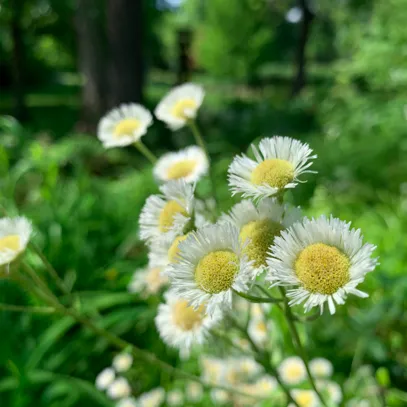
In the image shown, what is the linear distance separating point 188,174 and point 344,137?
2.66 metres

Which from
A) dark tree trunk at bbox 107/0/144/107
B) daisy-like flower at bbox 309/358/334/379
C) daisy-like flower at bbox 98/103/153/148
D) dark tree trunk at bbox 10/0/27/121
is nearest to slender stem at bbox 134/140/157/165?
daisy-like flower at bbox 98/103/153/148

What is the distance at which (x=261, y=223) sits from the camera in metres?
0.48

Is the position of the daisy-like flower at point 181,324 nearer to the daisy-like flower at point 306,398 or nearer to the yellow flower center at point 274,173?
the yellow flower center at point 274,173

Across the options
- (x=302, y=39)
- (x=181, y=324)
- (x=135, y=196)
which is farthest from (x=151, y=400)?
(x=302, y=39)

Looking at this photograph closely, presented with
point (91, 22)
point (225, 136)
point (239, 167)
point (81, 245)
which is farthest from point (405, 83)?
point (91, 22)

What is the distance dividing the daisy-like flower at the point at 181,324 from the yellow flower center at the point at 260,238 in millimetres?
162

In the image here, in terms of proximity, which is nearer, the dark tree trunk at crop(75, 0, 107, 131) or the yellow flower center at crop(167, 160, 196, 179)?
the yellow flower center at crop(167, 160, 196, 179)

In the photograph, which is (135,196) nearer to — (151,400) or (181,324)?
(151,400)

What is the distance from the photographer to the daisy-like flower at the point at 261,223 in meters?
0.46

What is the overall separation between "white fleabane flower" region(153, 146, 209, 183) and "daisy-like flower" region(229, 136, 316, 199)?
0.19 m

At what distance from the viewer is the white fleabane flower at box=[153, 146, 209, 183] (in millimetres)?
719

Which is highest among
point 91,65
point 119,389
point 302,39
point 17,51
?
point 119,389

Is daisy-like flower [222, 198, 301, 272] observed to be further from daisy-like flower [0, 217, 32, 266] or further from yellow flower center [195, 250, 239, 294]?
daisy-like flower [0, 217, 32, 266]

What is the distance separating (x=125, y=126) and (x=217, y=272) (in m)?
0.43
